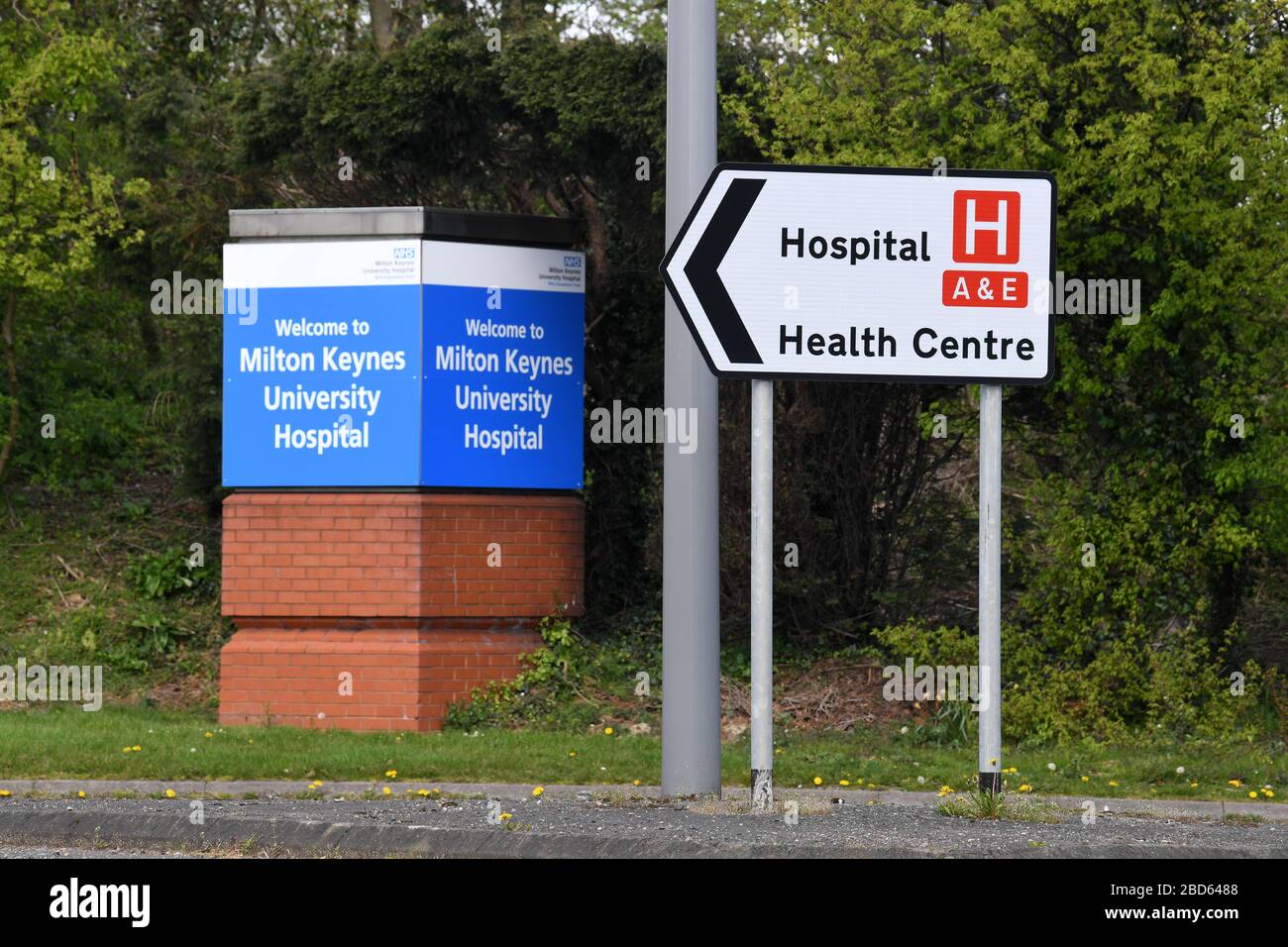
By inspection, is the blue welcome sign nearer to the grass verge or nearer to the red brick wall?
the red brick wall

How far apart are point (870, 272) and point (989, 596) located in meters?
1.77

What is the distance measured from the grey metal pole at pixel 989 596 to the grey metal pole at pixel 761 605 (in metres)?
1.08

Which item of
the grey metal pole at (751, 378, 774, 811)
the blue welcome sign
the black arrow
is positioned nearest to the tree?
the blue welcome sign

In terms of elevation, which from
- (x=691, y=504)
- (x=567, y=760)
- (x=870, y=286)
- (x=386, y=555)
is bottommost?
(x=567, y=760)

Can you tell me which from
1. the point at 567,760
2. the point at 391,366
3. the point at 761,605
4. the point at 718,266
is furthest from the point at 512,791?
the point at 391,366

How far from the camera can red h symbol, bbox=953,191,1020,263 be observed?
9.20 metres

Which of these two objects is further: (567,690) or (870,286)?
(567,690)

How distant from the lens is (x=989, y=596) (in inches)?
359

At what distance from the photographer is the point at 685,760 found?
32.2ft

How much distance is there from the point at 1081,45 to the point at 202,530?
33.6 feet

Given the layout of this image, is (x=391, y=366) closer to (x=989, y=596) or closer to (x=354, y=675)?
(x=354, y=675)

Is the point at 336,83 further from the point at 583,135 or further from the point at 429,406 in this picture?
the point at 429,406

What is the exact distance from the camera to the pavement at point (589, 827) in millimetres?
8156
